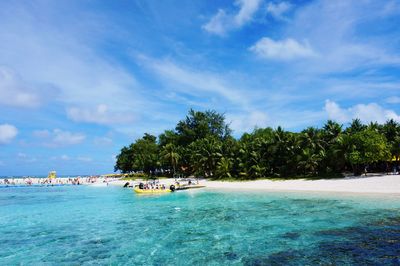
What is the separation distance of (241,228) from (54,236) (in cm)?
1335

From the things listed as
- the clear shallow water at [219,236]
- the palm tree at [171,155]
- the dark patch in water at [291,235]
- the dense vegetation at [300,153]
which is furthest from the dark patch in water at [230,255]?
the palm tree at [171,155]

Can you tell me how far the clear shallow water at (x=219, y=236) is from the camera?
15.4 meters

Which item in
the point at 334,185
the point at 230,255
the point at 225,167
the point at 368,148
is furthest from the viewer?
the point at 225,167

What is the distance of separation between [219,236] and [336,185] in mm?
28290

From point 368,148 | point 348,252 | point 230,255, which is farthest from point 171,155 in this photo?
point 348,252

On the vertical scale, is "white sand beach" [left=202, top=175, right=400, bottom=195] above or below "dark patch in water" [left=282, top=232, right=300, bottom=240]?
above

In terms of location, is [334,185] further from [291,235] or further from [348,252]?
[348,252]

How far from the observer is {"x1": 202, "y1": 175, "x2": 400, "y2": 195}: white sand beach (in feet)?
127

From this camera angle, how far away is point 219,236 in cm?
2045

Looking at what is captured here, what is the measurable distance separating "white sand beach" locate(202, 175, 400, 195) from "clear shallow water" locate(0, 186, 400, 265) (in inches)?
265

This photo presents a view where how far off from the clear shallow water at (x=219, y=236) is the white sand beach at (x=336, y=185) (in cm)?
673

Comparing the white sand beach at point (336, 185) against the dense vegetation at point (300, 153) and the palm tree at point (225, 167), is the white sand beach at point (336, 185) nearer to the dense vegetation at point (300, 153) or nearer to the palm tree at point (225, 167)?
the dense vegetation at point (300, 153)

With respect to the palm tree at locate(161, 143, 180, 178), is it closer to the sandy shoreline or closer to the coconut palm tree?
the coconut palm tree

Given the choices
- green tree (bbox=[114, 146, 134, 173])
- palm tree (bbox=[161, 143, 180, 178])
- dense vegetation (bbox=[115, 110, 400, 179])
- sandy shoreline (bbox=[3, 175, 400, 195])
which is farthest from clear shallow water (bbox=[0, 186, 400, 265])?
green tree (bbox=[114, 146, 134, 173])
